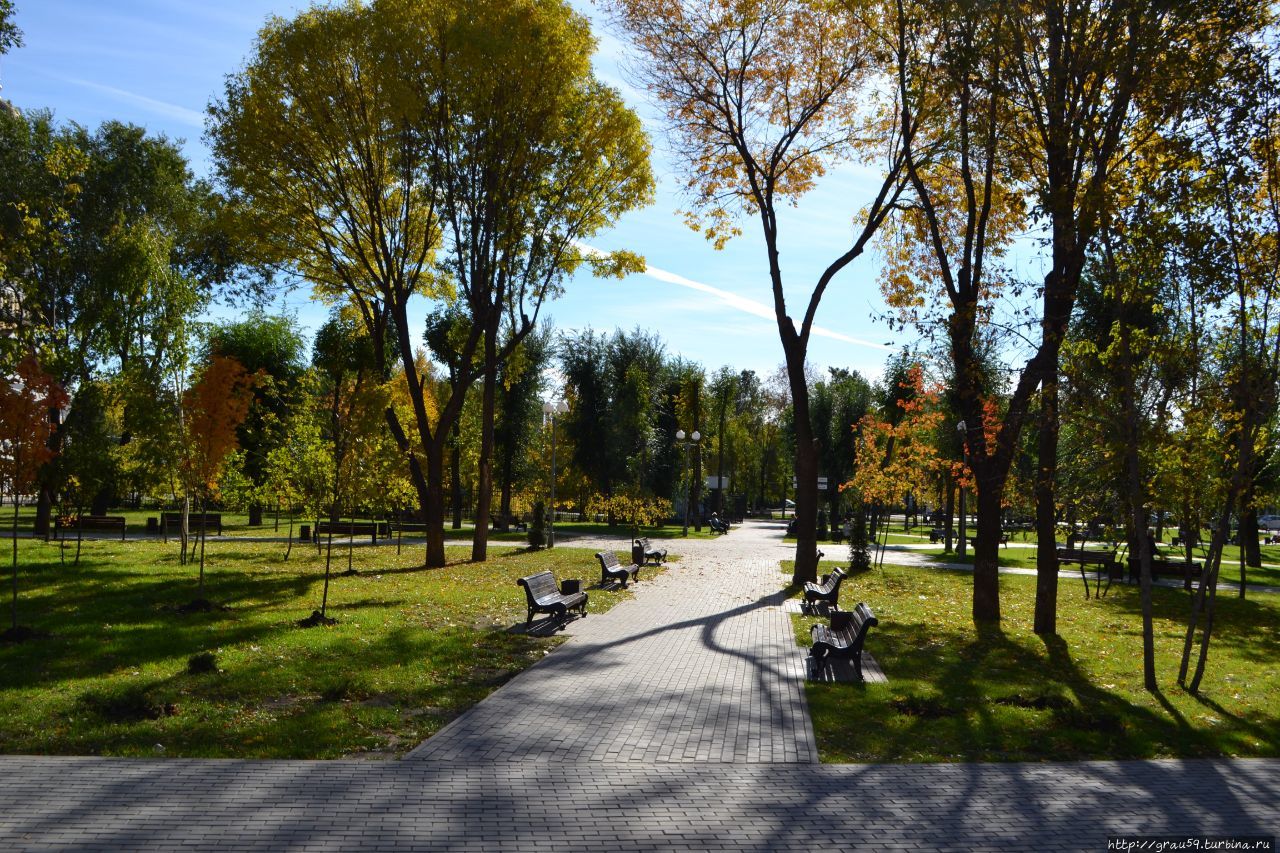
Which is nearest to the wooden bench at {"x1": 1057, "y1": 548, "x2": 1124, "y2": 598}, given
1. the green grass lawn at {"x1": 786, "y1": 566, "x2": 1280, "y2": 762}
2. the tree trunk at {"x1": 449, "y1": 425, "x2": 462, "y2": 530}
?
the green grass lawn at {"x1": 786, "y1": 566, "x2": 1280, "y2": 762}

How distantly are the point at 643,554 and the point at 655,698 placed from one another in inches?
542

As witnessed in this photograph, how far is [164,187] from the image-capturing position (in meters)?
33.8

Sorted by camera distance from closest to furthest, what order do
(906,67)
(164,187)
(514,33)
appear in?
(906,67) → (514,33) → (164,187)

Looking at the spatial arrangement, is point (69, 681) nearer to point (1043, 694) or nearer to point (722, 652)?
point (722, 652)

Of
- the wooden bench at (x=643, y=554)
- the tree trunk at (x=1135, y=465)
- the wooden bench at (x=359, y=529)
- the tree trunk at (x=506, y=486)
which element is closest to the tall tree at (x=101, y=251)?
the wooden bench at (x=359, y=529)

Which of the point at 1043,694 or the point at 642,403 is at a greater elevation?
the point at 642,403

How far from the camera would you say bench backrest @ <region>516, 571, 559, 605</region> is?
13625 millimetres

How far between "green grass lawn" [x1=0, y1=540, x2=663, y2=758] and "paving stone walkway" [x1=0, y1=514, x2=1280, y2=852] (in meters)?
0.61

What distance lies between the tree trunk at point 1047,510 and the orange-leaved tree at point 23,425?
13769 millimetres

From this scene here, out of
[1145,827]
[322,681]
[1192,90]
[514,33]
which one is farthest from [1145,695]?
[514,33]

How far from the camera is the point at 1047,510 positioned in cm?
1334

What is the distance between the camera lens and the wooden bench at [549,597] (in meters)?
13.6

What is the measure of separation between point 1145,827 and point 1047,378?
26.5ft

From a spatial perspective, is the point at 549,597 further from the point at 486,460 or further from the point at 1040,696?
the point at 486,460
